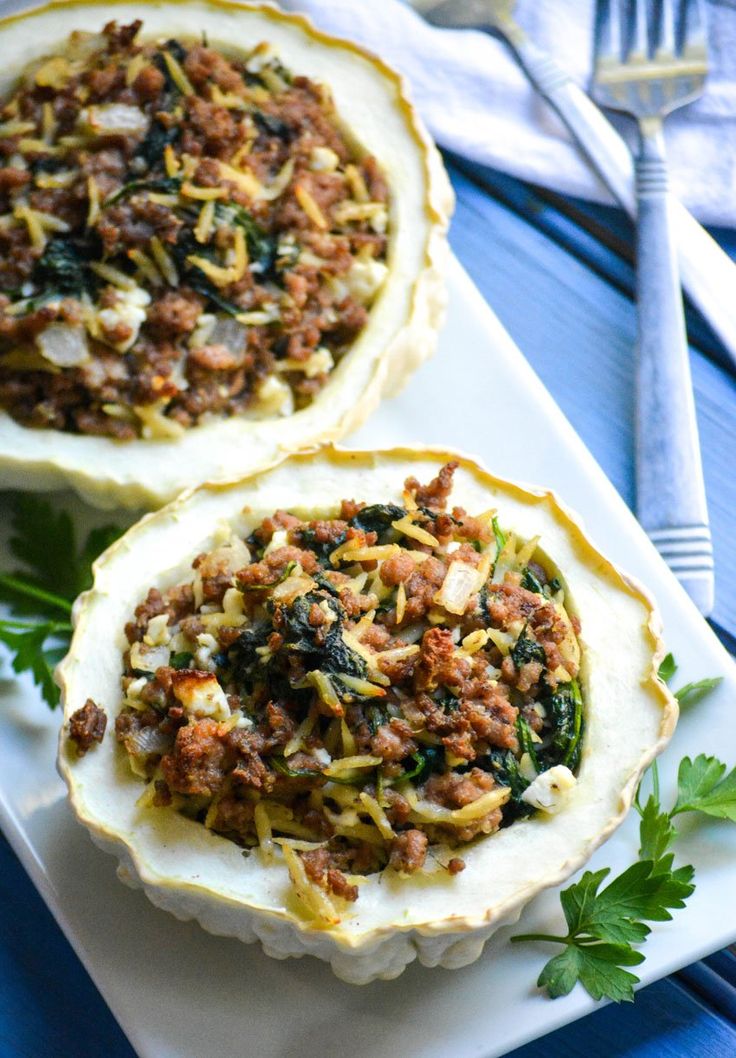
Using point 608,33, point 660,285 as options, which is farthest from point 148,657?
point 608,33

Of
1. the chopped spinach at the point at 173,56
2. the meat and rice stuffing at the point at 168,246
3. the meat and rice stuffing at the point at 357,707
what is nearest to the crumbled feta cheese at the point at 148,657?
the meat and rice stuffing at the point at 357,707

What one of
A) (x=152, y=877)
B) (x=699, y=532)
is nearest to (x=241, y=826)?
(x=152, y=877)

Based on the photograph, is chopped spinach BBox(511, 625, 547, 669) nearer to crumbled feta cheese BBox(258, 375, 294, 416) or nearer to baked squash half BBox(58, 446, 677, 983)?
baked squash half BBox(58, 446, 677, 983)

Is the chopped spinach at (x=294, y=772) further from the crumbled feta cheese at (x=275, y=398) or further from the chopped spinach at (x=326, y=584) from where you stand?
the crumbled feta cheese at (x=275, y=398)

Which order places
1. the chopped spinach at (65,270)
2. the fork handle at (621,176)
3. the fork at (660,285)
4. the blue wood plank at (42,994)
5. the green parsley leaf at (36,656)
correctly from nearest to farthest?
the blue wood plank at (42,994) → the green parsley leaf at (36,656) → the chopped spinach at (65,270) → the fork at (660,285) → the fork handle at (621,176)

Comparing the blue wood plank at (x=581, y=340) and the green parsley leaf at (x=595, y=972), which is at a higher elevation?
the blue wood plank at (x=581, y=340)

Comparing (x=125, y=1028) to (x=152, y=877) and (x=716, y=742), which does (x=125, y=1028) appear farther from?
(x=716, y=742)

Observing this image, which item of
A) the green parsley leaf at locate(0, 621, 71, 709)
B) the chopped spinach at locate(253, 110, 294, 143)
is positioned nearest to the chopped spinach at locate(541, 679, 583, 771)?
the green parsley leaf at locate(0, 621, 71, 709)

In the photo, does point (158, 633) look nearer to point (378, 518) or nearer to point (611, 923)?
point (378, 518)
